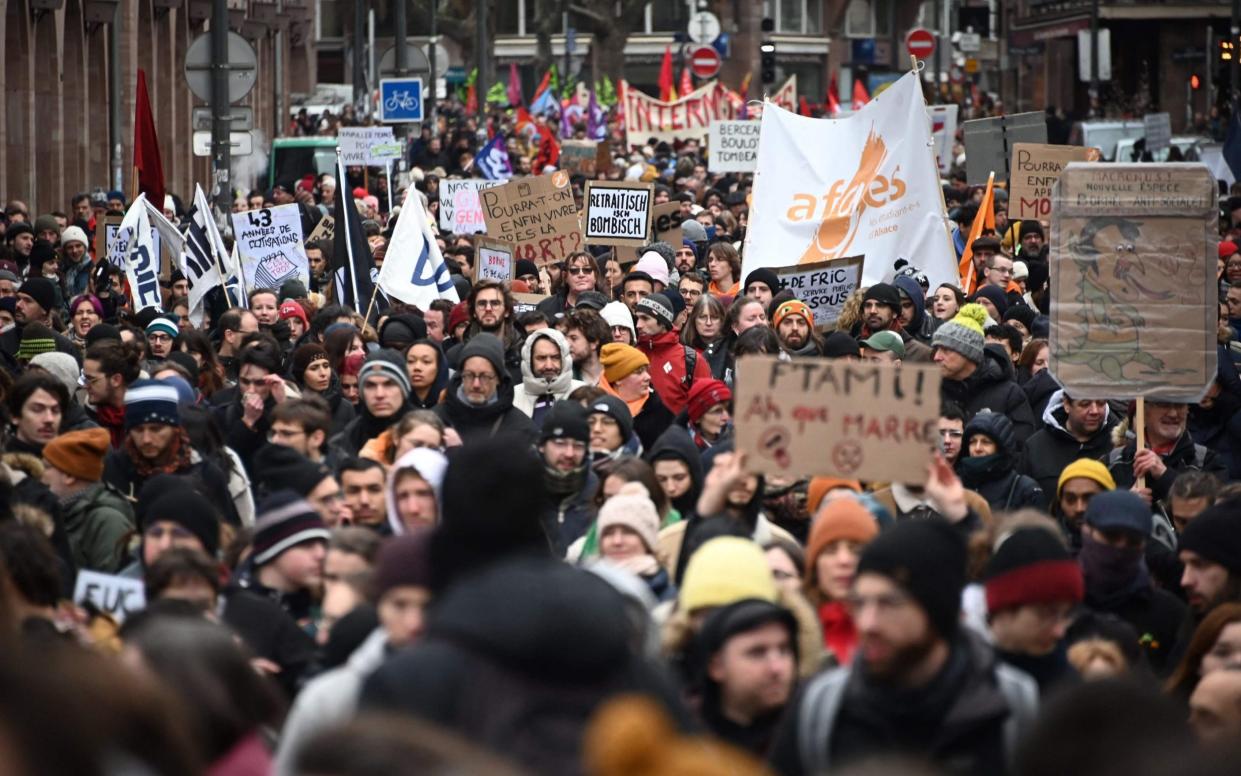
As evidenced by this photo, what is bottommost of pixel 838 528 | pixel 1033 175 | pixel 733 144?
pixel 838 528

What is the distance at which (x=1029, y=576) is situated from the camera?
5.05 meters

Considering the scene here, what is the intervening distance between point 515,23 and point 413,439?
3253 inches

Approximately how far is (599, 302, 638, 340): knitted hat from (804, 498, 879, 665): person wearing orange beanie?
5.64 m

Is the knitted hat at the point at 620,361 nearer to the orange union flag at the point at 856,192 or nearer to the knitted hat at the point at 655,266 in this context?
the knitted hat at the point at 655,266

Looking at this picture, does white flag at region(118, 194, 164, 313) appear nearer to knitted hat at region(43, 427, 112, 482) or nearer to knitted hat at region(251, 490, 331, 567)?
knitted hat at region(43, 427, 112, 482)

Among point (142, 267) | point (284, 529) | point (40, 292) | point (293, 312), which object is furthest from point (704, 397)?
point (142, 267)

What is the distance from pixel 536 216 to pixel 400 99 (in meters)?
13.0

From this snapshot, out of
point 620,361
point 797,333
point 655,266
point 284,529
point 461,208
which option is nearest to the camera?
point 284,529

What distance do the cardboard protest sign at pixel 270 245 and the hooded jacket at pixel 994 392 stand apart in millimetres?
7002

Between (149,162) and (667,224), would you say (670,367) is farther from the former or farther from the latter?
(149,162)

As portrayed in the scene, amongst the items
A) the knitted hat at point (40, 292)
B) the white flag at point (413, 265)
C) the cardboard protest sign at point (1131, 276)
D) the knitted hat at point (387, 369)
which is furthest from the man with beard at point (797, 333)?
the knitted hat at point (40, 292)

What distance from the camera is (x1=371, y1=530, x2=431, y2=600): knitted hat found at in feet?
14.8

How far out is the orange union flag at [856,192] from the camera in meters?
14.7

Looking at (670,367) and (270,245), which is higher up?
(270,245)
